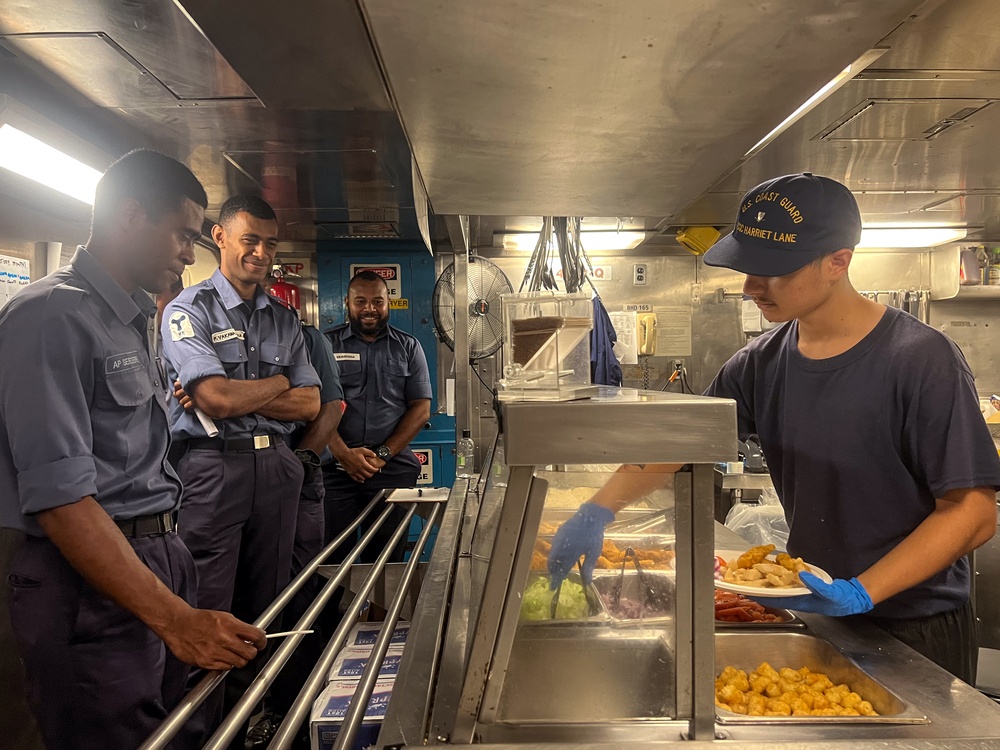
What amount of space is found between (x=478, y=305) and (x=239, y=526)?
2.29m

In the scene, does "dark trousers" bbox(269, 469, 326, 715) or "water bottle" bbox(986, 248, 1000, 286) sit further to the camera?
"water bottle" bbox(986, 248, 1000, 286)

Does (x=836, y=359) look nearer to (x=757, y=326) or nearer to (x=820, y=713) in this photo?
(x=820, y=713)

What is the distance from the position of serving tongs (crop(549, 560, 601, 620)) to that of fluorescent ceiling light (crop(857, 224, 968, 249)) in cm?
439

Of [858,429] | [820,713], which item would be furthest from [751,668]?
[858,429]

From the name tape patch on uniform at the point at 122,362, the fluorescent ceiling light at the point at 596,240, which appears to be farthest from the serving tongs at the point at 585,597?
the fluorescent ceiling light at the point at 596,240

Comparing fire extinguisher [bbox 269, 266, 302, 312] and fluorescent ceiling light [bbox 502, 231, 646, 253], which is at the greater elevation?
fluorescent ceiling light [bbox 502, 231, 646, 253]

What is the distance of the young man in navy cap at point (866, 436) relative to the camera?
1.32 metres

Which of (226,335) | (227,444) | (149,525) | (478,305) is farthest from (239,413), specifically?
(478,305)

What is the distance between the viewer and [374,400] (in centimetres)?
381

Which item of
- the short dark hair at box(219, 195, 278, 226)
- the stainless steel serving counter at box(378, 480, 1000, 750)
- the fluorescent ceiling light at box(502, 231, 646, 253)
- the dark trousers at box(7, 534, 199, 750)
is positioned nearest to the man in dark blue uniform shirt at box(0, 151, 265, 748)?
the dark trousers at box(7, 534, 199, 750)

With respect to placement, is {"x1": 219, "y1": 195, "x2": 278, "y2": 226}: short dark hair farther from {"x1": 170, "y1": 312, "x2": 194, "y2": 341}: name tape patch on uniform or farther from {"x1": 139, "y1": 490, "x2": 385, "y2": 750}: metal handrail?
{"x1": 139, "y1": 490, "x2": 385, "y2": 750}: metal handrail

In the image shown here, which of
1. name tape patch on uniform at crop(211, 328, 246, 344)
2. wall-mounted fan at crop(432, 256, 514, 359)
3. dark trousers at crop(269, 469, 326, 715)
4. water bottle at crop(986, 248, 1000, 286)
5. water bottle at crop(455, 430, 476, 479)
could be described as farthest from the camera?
water bottle at crop(986, 248, 1000, 286)

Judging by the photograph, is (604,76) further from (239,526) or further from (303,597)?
(303,597)

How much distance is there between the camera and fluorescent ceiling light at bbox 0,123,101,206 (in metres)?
2.24
